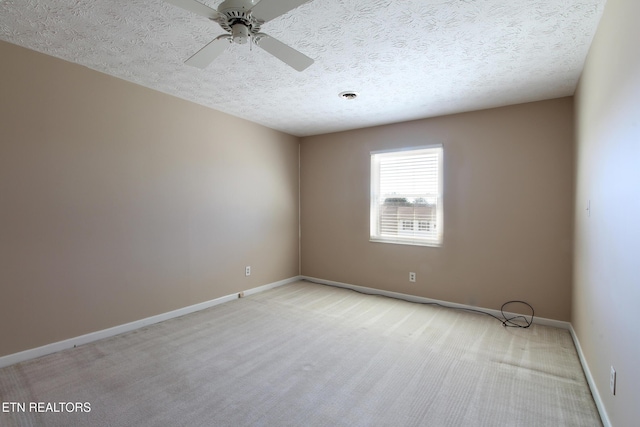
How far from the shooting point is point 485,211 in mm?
3664

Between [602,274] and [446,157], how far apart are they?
89.1 inches

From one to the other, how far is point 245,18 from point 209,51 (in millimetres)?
422

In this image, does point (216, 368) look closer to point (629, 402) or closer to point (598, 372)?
point (629, 402)

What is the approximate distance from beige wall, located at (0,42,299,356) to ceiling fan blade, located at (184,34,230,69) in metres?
1.54

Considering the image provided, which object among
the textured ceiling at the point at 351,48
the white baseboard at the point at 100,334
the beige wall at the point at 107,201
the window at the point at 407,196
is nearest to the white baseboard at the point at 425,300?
the window at the point at 407,196

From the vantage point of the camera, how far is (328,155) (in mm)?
4973

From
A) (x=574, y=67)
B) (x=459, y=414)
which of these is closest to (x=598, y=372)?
(x=459, y=414)

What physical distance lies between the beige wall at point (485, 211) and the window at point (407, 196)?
0.36 ft

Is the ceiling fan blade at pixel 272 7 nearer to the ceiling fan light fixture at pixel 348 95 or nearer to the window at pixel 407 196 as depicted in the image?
the ceiling fan light fixture at pixel 348 95

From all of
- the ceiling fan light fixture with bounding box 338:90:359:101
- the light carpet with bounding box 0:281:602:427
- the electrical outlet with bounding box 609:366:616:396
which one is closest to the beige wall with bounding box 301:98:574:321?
the light carpet with bounding box 0:281:602:427

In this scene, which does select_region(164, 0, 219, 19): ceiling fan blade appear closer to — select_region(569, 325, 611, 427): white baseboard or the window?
select_region(569, 325, 611, 427): white baseboard

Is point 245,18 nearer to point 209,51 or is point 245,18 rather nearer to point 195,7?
point 195,7

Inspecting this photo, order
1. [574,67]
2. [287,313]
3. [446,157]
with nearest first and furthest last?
[574,67] < [287,313] < [446,157]

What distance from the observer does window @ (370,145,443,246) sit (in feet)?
13.3
